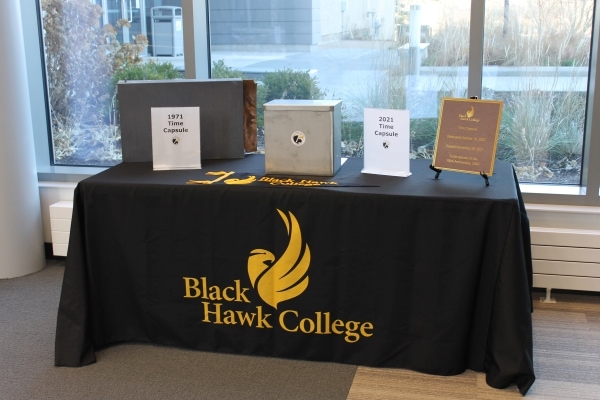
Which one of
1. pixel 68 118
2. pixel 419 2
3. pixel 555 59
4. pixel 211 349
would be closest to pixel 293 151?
pixel 211 349

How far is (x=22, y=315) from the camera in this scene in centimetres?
342

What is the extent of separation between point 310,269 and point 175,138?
0.81 m

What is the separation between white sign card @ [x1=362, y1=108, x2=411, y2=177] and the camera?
2.88m

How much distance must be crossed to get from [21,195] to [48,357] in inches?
46.3

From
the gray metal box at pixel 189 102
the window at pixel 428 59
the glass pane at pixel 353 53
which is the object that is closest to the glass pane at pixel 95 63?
the window at pixel 428 59

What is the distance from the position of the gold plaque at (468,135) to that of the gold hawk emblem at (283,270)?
621mm

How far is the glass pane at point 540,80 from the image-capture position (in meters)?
3.53

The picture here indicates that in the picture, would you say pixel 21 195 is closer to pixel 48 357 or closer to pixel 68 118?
pixel 68 118

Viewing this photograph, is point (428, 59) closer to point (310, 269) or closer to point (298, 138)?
point (298, 138)

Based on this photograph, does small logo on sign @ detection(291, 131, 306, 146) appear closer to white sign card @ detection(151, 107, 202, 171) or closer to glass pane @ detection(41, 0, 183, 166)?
white sign card @ detection(151, 107, 202, 171)

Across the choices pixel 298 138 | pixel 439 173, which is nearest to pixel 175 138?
pixel 298 138

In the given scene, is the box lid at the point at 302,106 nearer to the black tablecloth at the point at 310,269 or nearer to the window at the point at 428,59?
the black tablecloth at the point at 310,269

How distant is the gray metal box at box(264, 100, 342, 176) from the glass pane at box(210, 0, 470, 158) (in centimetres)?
92

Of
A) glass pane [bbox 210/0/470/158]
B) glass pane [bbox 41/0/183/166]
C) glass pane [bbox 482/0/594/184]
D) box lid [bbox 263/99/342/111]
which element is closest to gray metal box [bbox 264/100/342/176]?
box lid [bbox 263/99/342/111]
